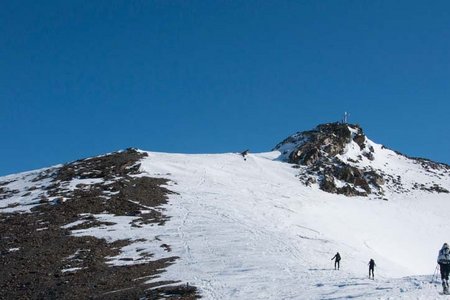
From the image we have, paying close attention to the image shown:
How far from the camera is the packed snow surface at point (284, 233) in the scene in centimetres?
2839

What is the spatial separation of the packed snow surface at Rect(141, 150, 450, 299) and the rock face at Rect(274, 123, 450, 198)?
2.49 m

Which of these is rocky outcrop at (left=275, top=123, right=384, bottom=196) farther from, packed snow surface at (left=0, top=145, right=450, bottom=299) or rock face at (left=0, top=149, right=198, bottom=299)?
rock face at (left=0, top=149, right=198, bottom=299)

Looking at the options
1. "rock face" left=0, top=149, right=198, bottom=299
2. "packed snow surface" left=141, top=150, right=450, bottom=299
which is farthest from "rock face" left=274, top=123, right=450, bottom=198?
"rock face" left=0, top=149, right=198, bottom=299

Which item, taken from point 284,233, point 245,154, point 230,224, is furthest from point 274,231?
point 245,154

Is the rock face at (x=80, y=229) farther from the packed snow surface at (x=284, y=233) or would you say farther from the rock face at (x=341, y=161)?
the rock face at (x=341, y=161)

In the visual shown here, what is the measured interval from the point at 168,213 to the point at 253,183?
832 inches

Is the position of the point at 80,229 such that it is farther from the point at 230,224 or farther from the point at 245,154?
the point at 245,154

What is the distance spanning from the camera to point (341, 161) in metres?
84.2

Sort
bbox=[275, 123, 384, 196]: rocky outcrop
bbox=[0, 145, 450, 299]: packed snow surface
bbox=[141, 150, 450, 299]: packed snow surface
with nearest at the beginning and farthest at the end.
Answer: bbox=[141, 150, 450, 299]: packed snow surface, bbox=[0, 145, 450, 299]: packed snow surface, bbox=[275, 123, 384, 196]: rocky outcrop

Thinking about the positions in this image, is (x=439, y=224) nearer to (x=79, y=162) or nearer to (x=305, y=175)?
(x=305, y=175)

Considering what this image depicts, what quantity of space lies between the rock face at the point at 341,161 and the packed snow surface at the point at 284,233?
8.18 feet

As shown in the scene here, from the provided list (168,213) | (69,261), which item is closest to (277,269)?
(69,261)

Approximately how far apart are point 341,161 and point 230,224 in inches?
1606

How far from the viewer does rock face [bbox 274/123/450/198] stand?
7719 cm
